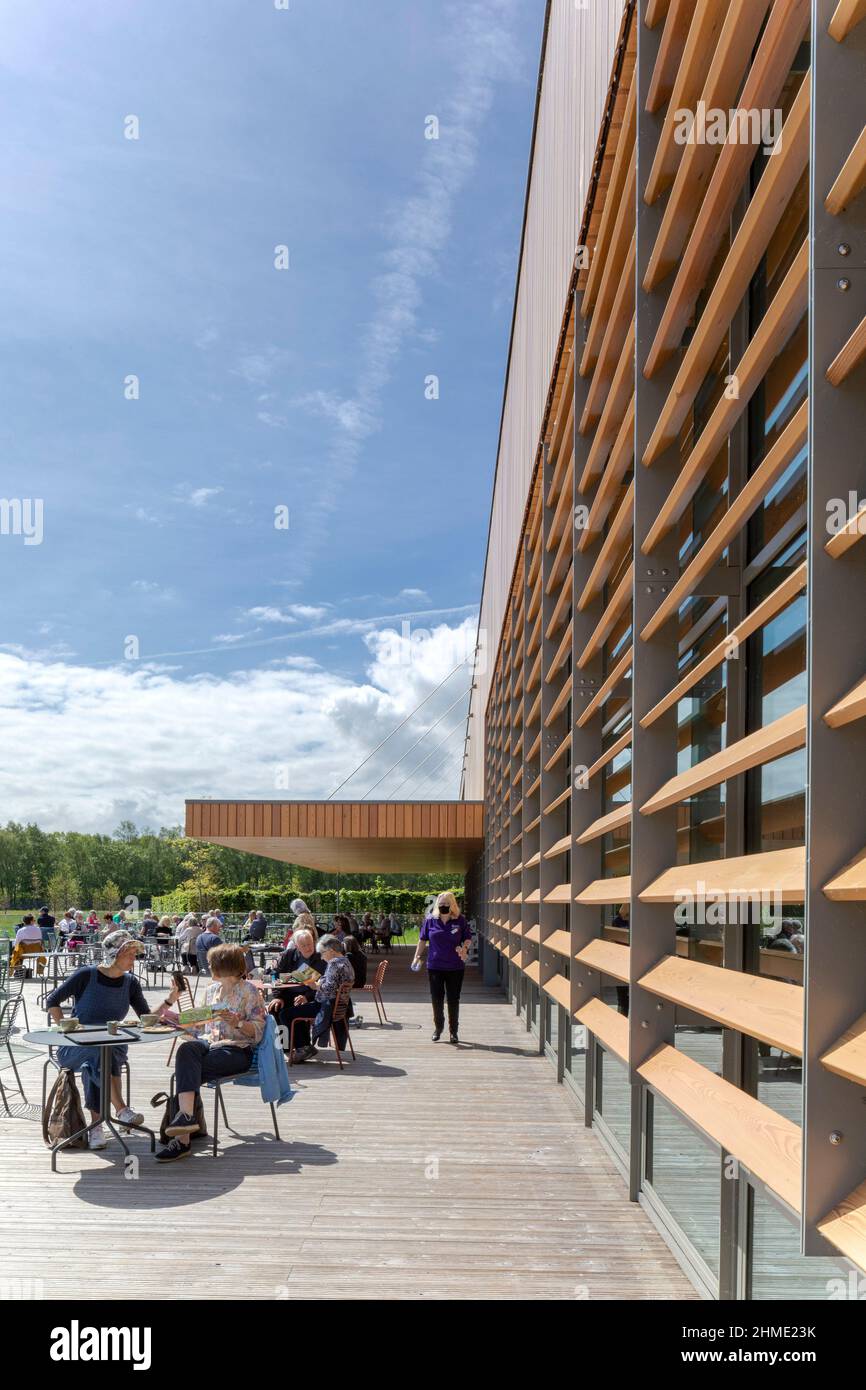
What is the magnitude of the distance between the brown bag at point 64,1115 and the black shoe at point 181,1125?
592 mm

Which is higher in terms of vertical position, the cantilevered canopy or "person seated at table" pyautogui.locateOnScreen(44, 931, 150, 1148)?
the cantilevered canopy

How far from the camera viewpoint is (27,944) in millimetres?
23516

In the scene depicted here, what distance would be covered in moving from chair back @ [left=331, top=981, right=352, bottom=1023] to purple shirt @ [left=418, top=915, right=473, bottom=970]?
5.01 ft

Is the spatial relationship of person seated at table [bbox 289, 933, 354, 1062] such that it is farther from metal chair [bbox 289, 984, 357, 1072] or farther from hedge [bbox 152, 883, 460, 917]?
hedge [bbox 152, 883, 460, 917]

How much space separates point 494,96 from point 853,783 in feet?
47.9

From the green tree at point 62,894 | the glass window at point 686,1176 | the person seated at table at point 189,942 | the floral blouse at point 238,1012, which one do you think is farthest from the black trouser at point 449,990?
the green tree at point 62,894

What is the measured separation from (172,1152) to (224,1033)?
32.2 inches

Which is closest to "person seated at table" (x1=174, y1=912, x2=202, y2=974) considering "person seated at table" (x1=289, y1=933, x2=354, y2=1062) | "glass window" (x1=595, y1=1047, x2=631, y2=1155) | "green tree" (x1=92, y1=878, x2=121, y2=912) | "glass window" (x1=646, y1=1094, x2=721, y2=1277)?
"person seated at table" (x1=289, y1=933, x2=354, y2=1062)

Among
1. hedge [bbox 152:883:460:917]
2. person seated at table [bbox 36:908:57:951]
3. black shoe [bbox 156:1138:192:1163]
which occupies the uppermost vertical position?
black shoe [bbox 156:1138:192:1163]

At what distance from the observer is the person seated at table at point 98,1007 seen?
24.3ft

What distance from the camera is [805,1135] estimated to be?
2.10m

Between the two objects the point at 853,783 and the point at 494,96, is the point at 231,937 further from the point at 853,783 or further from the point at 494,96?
the point at 853,783

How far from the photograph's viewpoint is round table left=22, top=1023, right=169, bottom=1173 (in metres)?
6.77

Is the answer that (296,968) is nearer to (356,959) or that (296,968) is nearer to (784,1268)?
(356,959)
